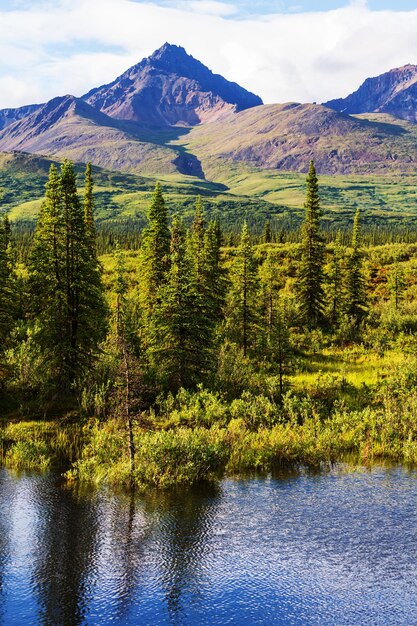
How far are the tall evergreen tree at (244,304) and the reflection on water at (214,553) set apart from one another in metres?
26.2

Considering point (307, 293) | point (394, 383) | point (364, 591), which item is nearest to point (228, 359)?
point (394, 383)

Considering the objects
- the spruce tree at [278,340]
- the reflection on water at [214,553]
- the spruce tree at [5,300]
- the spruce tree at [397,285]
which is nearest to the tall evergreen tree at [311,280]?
the spruce tree at [278,340]

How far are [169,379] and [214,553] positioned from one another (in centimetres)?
2033

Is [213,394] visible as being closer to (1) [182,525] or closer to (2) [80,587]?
(1) [182,525]

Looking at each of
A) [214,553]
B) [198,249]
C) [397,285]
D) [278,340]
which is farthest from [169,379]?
[397,285]

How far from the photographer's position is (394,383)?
137 feet

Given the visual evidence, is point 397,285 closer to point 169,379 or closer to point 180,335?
point 180,335

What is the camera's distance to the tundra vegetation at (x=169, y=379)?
98.1ft

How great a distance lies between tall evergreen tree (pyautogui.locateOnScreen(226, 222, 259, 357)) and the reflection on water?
86.0 ft

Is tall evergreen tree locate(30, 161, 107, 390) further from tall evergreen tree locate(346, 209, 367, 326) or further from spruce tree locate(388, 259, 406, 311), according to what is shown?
spruce tree locate(388, 259, 406, 311)

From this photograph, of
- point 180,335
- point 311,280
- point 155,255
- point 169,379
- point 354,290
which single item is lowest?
Result: point 169,379

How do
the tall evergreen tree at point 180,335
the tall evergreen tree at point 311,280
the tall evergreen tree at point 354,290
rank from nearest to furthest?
the tall evergreen tree at point 180,335, the tall evergreen tree at point 354,290, the tall evergreen tree at point 311,280

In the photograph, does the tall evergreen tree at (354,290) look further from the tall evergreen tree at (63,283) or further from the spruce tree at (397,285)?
the tall evergreen tree at (63,283)

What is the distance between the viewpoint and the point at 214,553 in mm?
21344
